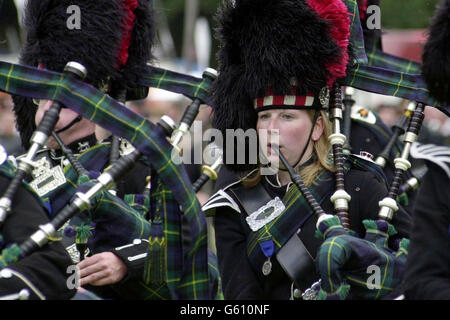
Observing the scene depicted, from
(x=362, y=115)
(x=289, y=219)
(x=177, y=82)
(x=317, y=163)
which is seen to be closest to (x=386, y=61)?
(x=362, y=115)

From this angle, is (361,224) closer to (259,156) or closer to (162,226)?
(259,156)

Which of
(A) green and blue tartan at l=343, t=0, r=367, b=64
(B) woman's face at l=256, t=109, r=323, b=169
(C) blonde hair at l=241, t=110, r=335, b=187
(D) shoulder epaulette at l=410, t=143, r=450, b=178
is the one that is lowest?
(C) blonde hair at l=241, t=110, r=335, b=187

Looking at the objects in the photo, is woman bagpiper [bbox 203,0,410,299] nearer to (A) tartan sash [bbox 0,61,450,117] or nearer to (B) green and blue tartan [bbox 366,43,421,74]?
(A) tartan sash [bbox 0,61,450,117]

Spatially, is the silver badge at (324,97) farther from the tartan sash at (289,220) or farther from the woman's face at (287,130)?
the tartan sash at (289,220)

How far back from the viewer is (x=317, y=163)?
4473 millimetres

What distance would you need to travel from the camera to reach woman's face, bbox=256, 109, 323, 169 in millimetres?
4379

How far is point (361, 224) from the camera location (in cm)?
433

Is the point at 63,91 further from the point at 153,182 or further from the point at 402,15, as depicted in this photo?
the point at 402,15

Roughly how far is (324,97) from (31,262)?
5.49 feet

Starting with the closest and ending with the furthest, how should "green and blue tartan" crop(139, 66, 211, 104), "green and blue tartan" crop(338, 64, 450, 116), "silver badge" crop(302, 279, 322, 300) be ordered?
1. "silver badge" crop(302, 279, 322, 300)
2. "green and blue tartan" crop(338, 64, 450, 116)
3. "green and blue tartan" crop(139, 66, 211, 104)

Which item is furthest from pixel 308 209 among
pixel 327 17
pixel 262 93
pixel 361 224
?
pixel 327 17

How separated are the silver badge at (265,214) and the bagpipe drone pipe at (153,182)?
0.57m

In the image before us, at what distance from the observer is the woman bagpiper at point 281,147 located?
4324mm

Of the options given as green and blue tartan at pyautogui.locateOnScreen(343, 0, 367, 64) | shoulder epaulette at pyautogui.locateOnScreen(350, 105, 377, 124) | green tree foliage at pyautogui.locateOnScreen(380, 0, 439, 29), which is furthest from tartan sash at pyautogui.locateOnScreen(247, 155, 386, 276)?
green tree foliage at pyautogui.locateOnScreen(380, 0, 439, 29)
